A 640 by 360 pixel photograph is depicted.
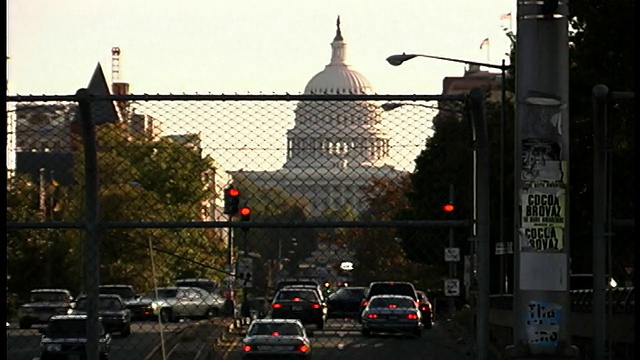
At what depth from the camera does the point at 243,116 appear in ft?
38.0

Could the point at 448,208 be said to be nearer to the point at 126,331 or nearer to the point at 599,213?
the point at 599,213

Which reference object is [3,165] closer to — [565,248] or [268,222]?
[268,222]

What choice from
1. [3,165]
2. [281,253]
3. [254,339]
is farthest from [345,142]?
[254,339]

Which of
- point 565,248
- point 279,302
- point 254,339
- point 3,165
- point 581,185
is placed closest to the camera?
point 3,165

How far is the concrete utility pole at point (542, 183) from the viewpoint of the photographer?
10.1 m

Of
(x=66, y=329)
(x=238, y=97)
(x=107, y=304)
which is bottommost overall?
(x=107, y=304)

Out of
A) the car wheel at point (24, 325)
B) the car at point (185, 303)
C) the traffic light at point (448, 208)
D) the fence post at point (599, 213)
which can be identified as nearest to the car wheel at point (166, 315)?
the car at point (185, 303)

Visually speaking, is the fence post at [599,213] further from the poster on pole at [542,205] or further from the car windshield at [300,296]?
the car windshield at [300,296]

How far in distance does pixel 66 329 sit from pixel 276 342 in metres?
2.69

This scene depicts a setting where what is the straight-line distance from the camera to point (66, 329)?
21.6 meters

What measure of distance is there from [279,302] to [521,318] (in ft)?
67.6

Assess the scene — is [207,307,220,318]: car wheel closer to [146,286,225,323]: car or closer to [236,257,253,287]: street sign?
[146,286,225,323]: car

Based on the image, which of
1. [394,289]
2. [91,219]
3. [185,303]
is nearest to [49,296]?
[394,289]

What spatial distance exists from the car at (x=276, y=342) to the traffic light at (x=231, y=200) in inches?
214
